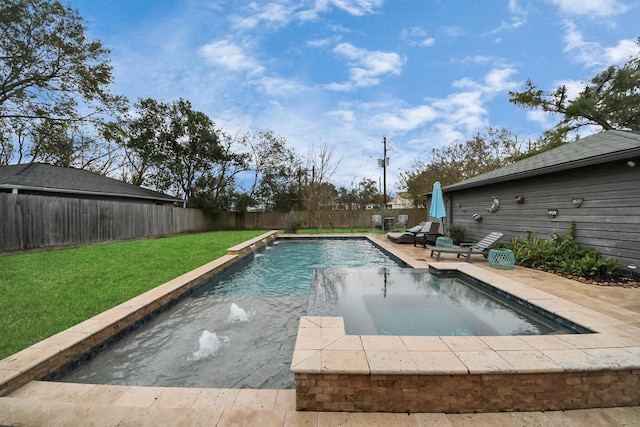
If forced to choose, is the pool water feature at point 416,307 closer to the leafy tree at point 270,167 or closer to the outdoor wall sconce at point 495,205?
the outdoor wall sconce at point 495,205

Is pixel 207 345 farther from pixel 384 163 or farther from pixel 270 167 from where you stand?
pixel 270 167

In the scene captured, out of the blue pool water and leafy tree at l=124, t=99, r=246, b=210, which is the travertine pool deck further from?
leafy tree at l=124, t=99, r=246, b=210

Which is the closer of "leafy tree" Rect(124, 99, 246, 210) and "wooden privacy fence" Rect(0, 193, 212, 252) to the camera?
"wooden privacy fence" Rect(0, 193, 212, 252)

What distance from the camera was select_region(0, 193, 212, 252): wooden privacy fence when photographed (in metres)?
8.04

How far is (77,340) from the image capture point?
8.70ft

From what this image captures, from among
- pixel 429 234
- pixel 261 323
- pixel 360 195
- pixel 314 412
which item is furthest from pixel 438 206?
pixel 360 195

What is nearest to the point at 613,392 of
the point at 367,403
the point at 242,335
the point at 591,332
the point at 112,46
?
the point at 591,332

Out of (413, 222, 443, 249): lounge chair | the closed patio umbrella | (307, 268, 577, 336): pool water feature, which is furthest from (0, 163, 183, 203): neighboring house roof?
the closed patio umbrella

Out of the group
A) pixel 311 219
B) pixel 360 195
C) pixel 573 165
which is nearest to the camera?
pixel 573 165

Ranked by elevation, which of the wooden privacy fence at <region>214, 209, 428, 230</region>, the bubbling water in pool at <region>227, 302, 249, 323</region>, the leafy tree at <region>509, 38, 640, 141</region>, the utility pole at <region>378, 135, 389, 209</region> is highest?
the leafy tree at <region>509, 38, 640, 141</region>

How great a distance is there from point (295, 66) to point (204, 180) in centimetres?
1130

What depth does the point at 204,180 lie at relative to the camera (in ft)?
65.3

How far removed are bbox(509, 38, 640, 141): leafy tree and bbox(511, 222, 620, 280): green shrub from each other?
11298 mm

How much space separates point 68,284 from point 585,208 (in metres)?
9.90
